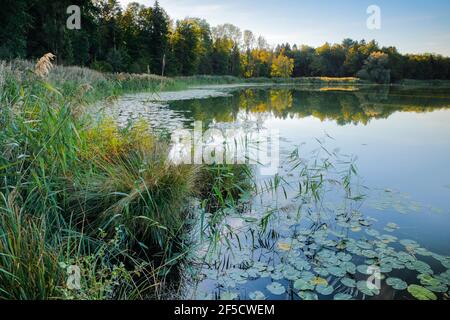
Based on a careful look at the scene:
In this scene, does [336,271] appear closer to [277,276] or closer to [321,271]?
[321,271]

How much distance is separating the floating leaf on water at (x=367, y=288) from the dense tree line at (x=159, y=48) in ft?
12.0

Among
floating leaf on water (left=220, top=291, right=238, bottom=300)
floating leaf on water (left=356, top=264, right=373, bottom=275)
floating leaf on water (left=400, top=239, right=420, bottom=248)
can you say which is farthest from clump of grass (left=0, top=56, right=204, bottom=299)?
floating leaf on water (left=400, top=239, right=420, bottom=248)

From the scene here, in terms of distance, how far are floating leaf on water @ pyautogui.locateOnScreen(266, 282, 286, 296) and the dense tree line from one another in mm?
3414

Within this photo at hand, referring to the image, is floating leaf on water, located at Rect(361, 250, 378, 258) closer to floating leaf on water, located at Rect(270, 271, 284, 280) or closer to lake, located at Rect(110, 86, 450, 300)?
lake, located at Rect(110, 86, 450, 300)

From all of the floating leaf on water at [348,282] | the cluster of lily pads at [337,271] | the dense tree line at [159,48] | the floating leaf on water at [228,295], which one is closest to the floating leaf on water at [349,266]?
the cluster of lily pads at [337,271]

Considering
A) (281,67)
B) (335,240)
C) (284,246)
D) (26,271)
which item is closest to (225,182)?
(284,246)

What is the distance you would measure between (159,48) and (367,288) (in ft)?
120

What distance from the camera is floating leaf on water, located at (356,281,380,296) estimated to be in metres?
1.98

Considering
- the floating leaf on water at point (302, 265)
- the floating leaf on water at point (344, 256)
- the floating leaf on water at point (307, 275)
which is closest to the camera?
the floating leaf on water at point (307, 275)

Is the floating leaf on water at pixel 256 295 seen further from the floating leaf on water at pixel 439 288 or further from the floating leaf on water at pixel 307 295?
the floating leaf on water at pixel 439 288

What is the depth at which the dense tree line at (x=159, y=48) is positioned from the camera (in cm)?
2061
